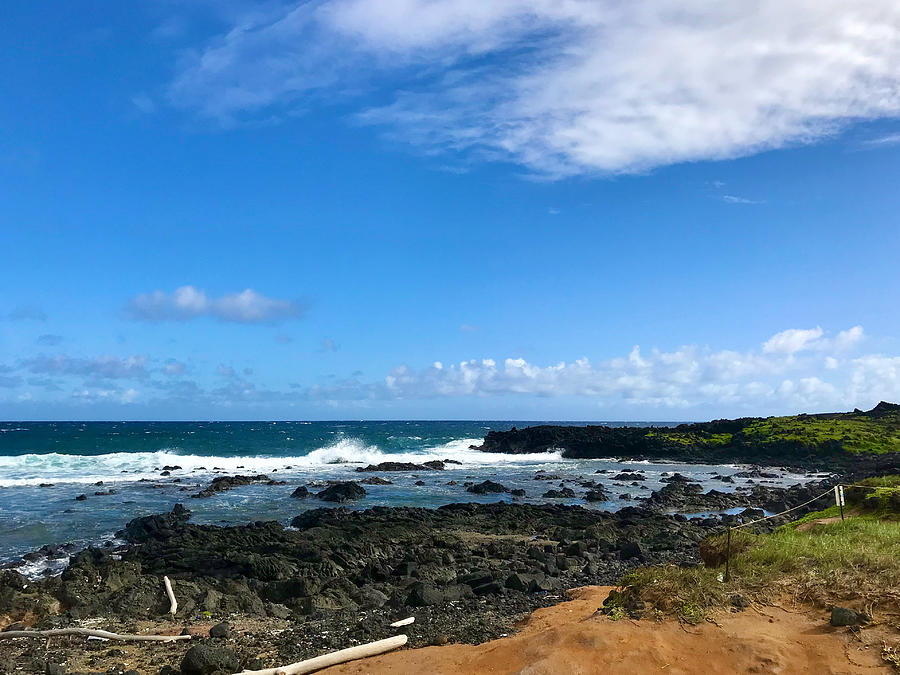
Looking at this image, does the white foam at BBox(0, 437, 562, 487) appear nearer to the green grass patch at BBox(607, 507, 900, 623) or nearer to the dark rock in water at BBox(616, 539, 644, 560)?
the dark rock in water at BBox(616, 539, 644, 560)

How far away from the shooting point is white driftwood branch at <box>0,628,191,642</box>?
1010 cm

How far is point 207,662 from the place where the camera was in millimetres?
8375

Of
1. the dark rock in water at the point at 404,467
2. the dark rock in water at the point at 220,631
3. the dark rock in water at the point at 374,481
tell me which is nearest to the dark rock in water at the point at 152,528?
the dark rock in water at the point at 220,631

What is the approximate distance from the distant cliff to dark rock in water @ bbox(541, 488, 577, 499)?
23.5 meters

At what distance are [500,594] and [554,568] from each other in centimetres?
293

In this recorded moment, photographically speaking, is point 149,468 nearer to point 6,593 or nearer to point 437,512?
point 437,512

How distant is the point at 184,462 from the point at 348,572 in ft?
131

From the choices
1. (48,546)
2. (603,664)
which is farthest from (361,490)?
(603,664)

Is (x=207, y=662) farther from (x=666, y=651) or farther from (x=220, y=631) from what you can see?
(x=666, y=651)

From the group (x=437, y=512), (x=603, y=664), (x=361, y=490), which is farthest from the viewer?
(x=361, y=490)

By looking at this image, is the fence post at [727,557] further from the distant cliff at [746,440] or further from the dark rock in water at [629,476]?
the distant cliff at [746,440]

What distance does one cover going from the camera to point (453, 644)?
9.10 metres

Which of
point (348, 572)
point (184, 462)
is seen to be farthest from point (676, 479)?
point (184, 462)

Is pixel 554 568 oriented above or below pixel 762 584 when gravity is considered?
below
